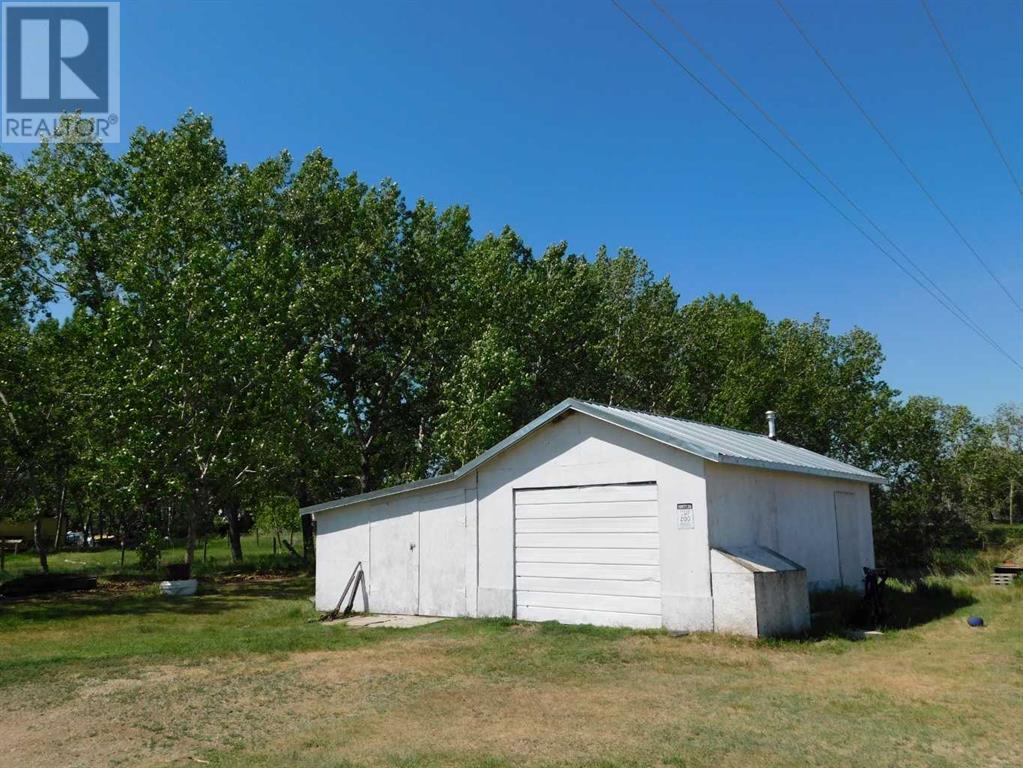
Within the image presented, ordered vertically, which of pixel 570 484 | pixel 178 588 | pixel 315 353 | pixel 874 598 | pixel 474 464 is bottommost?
pixel 178 588

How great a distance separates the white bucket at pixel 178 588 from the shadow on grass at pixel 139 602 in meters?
0.21

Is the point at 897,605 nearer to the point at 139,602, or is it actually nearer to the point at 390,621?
the point at 390,621

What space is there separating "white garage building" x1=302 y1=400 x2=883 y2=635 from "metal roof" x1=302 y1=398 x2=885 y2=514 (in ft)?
0.18

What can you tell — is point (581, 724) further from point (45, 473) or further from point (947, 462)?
point (947, 462)

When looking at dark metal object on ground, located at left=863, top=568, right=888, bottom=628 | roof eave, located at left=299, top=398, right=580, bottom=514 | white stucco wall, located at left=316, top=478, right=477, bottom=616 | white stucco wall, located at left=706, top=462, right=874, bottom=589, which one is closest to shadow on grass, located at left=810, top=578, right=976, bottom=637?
dark metal object on ground, located at left=863, top=568, right=888, bottom=628

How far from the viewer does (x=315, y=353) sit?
1051 inches

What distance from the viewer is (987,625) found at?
41.9ft

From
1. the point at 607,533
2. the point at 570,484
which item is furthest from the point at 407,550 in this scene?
the point at 607,533

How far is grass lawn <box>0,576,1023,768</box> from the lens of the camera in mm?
6289

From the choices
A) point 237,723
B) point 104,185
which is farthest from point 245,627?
point 104,185

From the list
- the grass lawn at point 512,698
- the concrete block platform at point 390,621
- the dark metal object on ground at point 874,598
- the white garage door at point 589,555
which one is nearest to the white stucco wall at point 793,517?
the white garage door at point 589,555

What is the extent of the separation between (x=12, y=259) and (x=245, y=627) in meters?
17.4

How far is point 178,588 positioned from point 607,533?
13.6m

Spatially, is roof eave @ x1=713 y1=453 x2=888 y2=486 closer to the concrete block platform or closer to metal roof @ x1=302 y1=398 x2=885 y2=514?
metal roof @ x1=302 y1=398 x2=885 y2=514
